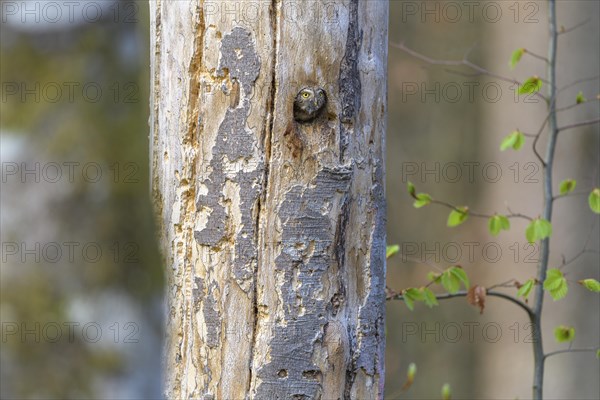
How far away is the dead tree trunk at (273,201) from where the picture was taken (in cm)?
204

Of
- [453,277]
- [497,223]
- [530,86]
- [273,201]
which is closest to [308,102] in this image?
[273,201]

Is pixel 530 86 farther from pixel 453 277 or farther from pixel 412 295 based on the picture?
pixel 412 295

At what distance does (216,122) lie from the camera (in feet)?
6.82

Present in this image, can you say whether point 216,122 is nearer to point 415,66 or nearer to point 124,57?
point 124,57

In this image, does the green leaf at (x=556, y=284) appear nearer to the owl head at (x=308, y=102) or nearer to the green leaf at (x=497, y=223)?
the green leaf at (x=497, y=223)

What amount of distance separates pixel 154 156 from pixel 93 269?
77cm

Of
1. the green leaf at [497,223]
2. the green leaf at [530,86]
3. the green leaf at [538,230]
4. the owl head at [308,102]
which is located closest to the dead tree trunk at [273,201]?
the owl head at [308,102]

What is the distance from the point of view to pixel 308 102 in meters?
2.04

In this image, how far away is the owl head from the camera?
80.1 inches

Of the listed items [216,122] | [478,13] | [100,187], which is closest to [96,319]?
[100,187]

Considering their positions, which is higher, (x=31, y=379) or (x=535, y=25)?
(x=535, y=25)

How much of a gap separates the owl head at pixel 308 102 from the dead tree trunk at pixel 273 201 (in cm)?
1

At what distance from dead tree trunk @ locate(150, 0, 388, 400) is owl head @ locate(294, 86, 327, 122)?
0.01 metres

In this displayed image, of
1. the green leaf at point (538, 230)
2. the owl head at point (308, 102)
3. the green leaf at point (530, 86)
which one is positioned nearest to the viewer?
the owl head at point (308, 102)
